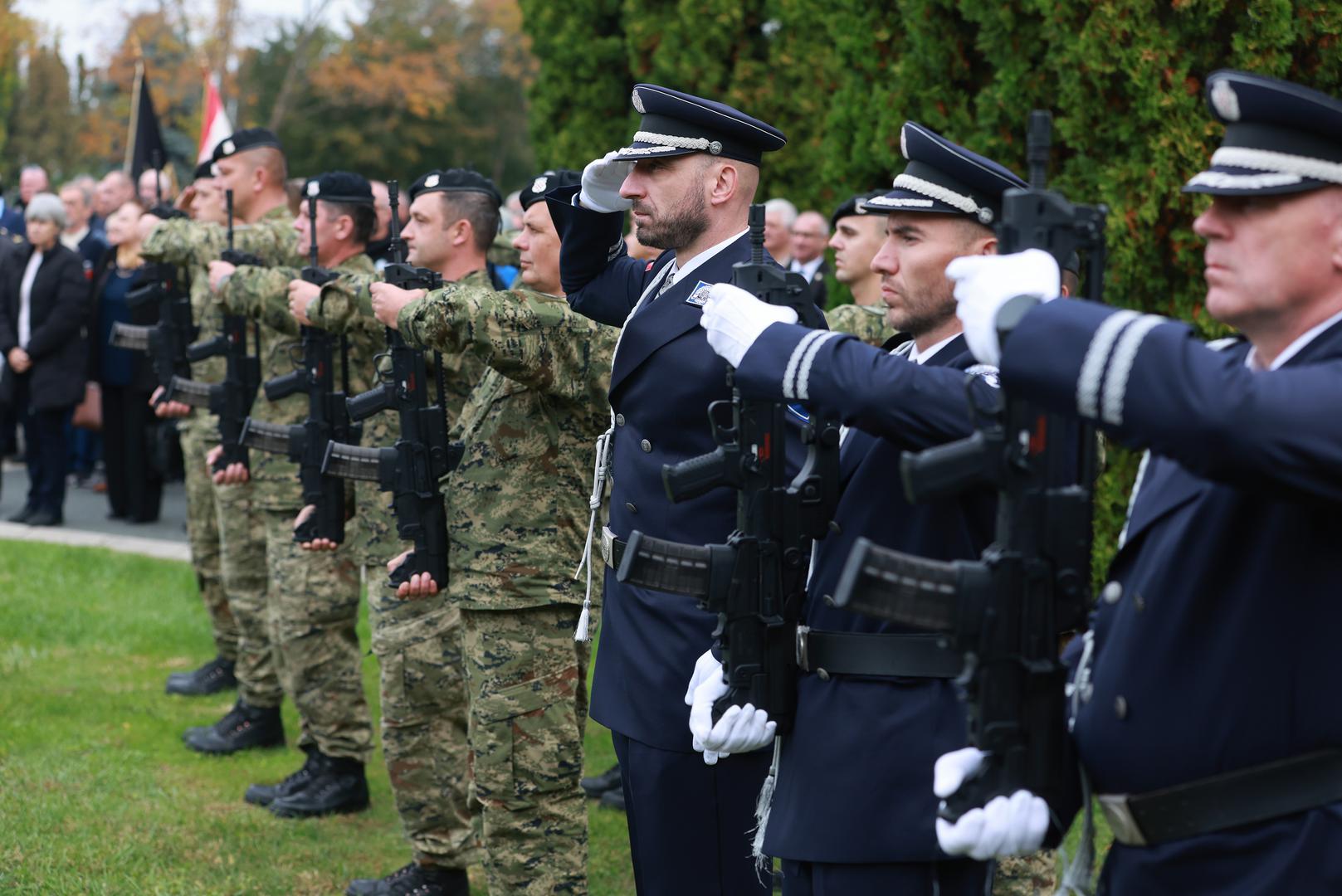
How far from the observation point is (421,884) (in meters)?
5.23

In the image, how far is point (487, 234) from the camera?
5438 millimetres

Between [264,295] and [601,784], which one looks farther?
[601,784]

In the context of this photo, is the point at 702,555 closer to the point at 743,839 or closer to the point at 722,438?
the point at 722,438

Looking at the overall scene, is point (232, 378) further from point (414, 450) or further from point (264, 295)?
point (414, 450)

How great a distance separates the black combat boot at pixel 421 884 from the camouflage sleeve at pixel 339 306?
1.93 meters

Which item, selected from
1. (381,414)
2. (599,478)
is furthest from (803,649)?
(381,414)

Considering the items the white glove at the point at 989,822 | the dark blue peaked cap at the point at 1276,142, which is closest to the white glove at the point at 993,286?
the dark blue peaked cap at the point at 1276,142

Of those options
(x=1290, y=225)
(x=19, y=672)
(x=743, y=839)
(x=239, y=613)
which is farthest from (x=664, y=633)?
(x=19, y=672)

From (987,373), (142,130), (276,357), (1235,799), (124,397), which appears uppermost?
(142,130)

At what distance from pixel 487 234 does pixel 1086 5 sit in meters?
2.35

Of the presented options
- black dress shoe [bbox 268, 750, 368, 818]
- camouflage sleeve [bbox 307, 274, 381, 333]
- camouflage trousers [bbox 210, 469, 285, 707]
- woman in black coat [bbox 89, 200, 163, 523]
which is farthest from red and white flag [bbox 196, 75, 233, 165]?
black dress shoe [bbox 268, 750, 368, 818]

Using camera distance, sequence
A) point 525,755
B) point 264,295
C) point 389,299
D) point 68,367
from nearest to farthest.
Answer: point 525,755 < point 389,299 < point 264,295 < point 68,367

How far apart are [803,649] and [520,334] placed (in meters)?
1.61

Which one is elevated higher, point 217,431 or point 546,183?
point 546,183
